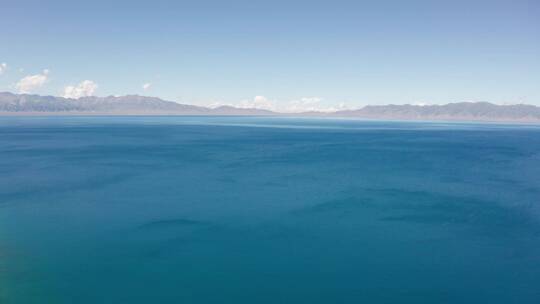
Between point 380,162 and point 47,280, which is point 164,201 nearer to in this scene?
point 47,280

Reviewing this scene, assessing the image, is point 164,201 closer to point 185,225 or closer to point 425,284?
point 185,225

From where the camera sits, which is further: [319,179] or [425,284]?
[319,179]

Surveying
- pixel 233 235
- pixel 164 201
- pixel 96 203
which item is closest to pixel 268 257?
pixel 233 235

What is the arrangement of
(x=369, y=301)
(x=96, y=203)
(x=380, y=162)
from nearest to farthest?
1. (x=369, y=301)
2. (x=96, y=203)
3. (x=380, y=162)

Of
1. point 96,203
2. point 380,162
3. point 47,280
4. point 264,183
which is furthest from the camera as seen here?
→ point 380,162

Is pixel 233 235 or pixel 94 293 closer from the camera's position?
pixel 94 293

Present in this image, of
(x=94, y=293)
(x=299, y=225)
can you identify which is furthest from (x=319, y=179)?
(x=94, y=293)
